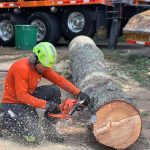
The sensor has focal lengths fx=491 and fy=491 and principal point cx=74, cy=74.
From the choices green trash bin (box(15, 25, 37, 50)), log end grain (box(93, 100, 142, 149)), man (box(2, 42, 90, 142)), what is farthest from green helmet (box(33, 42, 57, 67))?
green trash bin (box(15, 25, 37, 50))

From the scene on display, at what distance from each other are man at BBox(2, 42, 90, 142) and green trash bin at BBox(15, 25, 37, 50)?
29.5 ft

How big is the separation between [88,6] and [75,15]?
0.50 meters

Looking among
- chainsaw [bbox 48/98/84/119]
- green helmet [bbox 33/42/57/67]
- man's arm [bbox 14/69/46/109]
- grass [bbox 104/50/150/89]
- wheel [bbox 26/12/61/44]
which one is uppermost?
green helmet [bbox 33/42/57/67]

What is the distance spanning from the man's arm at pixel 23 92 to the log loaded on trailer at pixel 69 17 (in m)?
8.55

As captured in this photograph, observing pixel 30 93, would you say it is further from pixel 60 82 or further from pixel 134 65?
pixel 134 65

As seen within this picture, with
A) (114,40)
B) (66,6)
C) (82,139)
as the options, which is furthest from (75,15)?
(82,139)

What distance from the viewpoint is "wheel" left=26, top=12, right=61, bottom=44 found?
15.1 m

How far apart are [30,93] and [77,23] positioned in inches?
357

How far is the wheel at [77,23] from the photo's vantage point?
14.5 meters

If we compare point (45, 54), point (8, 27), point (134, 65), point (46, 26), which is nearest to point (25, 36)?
point (46, 26)

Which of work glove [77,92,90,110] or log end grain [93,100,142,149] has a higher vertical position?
work glove [77,92,90,110]

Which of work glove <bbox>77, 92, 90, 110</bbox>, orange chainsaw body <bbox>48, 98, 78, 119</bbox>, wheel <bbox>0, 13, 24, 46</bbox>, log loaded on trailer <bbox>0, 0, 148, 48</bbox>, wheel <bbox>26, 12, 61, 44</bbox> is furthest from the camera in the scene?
wheel <bbox>0, 13, 24, 46</bbox>

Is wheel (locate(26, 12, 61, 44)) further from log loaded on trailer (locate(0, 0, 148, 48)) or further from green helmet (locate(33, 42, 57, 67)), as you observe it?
green helmet (locate(33, 42, 57, 67))

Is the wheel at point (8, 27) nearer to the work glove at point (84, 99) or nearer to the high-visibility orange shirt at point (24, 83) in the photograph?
the high-visibility orange shirt at point (24, 83)
